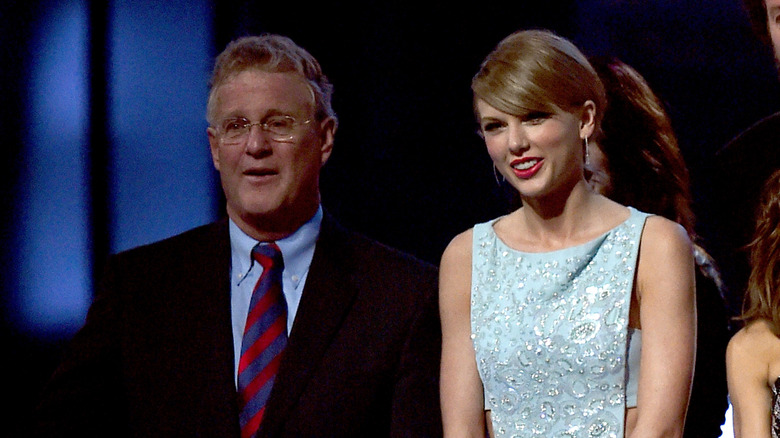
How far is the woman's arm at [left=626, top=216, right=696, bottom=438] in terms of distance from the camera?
1.89m

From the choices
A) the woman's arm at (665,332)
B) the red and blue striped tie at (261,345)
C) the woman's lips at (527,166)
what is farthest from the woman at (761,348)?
the red and blue striped tie at (261,345)

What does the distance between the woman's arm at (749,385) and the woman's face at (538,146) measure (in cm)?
46

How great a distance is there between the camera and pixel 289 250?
2.44 meters

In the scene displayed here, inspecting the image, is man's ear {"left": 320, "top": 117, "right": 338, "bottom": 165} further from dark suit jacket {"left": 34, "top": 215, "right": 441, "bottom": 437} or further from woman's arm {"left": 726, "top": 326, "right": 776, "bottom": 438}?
woman's arm {"left": 726, "top": 326, "right": 776, "bottom": 438}

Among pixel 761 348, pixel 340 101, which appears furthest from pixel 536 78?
pixel 340 101

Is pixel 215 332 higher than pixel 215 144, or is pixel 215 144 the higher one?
pixel 215 144

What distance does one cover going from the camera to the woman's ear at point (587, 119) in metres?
2.06

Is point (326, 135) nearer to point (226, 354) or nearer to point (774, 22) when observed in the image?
point (226, 354)

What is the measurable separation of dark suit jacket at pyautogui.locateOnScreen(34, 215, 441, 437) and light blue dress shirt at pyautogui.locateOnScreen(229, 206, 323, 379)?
30 mm

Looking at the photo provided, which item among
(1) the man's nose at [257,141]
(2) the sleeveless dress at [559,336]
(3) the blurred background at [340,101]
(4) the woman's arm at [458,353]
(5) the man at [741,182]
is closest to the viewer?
(2) the sleeveless dress at [559,336]

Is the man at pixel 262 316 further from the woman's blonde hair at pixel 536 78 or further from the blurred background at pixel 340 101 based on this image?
the blurred background at pixel 340 101

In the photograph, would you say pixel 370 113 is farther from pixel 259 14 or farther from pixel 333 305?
pixel 333 305

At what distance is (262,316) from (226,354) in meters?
0.12

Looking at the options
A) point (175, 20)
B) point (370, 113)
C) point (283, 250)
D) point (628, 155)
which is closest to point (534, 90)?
point (628, 155)
